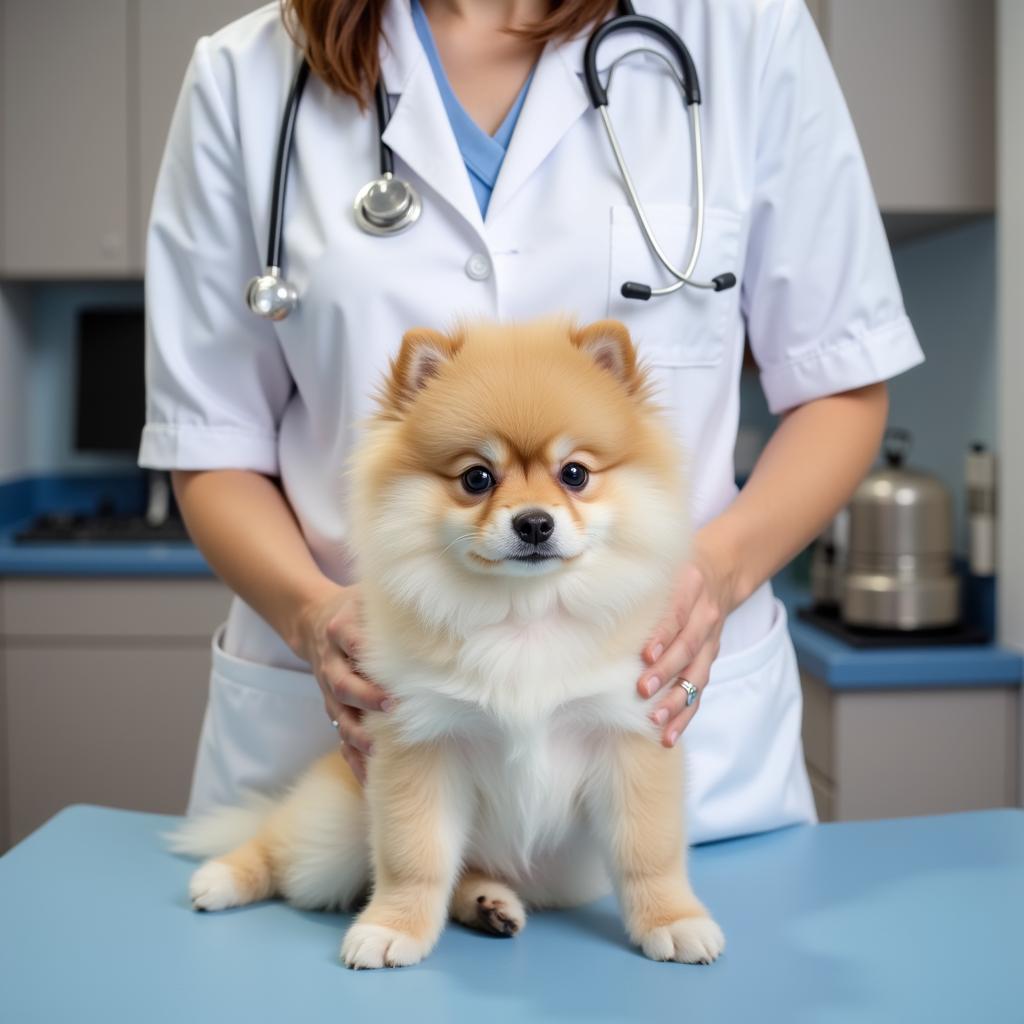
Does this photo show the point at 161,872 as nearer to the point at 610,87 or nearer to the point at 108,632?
the point at 610,87

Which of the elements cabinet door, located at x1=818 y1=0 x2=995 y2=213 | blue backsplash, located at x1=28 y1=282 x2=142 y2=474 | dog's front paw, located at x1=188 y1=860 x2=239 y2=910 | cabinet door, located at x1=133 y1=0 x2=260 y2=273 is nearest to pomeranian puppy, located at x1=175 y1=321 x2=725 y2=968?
dog's front paw, located at x1=188 y1=860 x2=239 y2=910

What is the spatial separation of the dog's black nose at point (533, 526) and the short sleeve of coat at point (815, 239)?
0.53 m

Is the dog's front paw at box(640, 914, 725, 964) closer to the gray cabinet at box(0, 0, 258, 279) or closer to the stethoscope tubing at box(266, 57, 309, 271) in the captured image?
the stethoscope tubing at box(266, 57, 309, 271)

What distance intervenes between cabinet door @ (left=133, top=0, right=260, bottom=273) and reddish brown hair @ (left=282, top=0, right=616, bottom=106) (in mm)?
2047

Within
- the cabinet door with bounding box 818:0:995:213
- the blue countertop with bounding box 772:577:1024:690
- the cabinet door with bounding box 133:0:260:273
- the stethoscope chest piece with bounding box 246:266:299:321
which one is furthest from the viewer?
the cabinet door with bounding box 133:0:260:273

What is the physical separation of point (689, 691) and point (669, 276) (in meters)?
0.42

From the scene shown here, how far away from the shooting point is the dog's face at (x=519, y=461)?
741 mm

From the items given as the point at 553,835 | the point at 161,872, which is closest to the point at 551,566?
the point at 553,835

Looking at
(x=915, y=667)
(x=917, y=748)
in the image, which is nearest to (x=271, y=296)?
(x=915, y=667)

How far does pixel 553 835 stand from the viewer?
33.7 inches

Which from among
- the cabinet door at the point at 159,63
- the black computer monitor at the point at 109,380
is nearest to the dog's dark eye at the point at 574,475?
the cabinet door at the point at 159,63

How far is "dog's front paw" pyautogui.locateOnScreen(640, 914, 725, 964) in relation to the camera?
79 cm

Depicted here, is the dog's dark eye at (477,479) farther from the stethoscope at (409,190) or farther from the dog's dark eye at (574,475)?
the stethoscope at (409,190)

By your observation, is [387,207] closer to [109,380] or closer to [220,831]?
[220,831]
